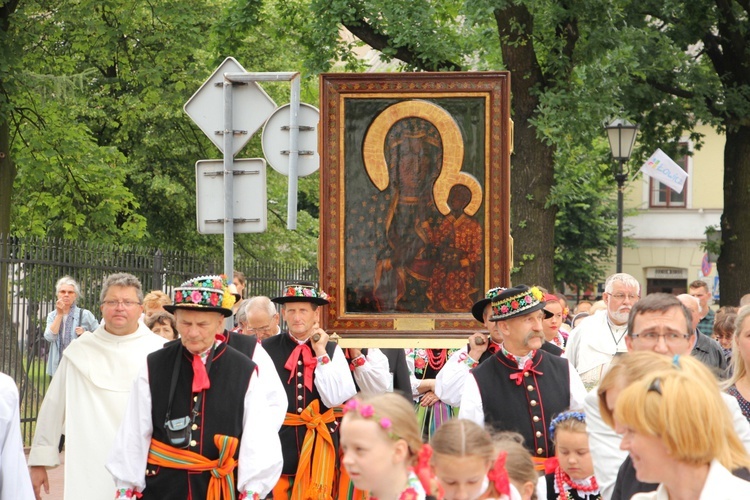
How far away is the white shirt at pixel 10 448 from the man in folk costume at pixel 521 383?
2648mm

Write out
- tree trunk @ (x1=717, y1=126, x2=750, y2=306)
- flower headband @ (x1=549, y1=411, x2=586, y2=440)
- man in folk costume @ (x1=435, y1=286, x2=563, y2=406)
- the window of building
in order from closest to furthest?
1. flower headband @ (x1=549, y1=411, x2=586, y2=440)
2. man in folk costume @ (x1=435, y1=286, x2=563, y2=406)
3. tree trunk @ (x1=717, y1=126, x2=750, y2=306)
4. the window of building

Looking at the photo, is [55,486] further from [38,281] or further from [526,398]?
[526,398]

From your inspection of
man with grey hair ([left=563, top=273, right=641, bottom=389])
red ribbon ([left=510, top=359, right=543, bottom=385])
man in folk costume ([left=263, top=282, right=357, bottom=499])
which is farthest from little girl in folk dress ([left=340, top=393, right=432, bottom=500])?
man with grey hair ([left=563, top=273, right=641, bottom=389])

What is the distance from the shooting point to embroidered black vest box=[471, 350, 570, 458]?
6902mm

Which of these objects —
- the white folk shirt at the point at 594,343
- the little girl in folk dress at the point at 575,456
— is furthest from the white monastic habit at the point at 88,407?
the white folk shirt at the point at 594,343

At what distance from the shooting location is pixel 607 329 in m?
10.5

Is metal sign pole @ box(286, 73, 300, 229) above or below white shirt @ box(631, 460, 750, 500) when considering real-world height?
above

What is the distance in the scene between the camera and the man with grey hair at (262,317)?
9.80 metres

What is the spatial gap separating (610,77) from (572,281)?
26.6m

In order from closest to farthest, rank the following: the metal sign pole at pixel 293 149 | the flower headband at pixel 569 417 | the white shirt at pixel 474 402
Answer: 1. the flower headband at pixel 569 417
2. the white shirt at pixel 474 402
3. the metal sign pole at pixel 293 149

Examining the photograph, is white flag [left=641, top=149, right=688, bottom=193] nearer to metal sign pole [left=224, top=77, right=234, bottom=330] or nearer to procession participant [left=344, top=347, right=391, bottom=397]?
procession participant [left=344, top=347, right=391, bottom=397]

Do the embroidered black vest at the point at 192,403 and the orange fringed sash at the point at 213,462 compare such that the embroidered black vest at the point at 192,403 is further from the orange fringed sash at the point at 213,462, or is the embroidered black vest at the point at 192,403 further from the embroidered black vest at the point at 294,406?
the embroidered black vest at the point at 294,406

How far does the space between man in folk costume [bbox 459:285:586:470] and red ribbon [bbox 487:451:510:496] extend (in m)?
1.92

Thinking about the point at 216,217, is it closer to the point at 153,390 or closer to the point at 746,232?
the point at 153,390
